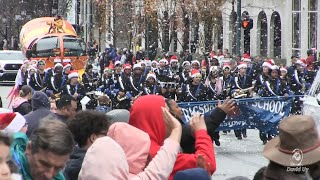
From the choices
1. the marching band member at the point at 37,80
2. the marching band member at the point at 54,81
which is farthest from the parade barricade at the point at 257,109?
the marching band member at the point at 37,80

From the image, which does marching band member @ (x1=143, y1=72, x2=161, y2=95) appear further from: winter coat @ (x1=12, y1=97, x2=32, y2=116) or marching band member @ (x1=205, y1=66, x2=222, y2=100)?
winter coat @ (x1=12, y1=97, x2=32, y2=116)

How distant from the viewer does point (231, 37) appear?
5362 cm

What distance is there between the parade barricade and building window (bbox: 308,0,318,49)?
987 inches

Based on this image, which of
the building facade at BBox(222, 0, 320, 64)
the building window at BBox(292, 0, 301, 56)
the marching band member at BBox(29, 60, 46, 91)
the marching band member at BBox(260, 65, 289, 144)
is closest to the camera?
the marching band member at BBox(260, 65, 289, 144)

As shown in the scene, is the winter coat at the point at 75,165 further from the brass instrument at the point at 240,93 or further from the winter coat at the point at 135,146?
the brass instrument at the point at 240,93

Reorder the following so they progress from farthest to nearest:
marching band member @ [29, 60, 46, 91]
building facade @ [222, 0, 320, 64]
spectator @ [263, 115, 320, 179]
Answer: building facade @ [222, 0, 320, 64]
marching band member @ [29, 60, 46, 91]
spectator @ [263, 115, 320, 179]

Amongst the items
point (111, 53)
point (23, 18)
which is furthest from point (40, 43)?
point (23, 18)

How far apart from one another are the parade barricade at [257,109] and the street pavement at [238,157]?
0.58 m

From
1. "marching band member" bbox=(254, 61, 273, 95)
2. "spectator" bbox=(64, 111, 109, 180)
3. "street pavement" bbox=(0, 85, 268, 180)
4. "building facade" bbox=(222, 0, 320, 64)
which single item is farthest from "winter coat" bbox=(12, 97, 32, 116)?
"building facade" bbox=(222, 0, 320, 64)

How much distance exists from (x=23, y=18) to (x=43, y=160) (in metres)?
75.0

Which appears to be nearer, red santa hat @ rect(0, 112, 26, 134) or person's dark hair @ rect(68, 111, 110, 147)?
red santa hat @ rect(0, 112, 26, 134)

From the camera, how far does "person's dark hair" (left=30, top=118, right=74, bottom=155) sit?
505 cm

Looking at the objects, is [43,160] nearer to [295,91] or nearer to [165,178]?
[165,178]

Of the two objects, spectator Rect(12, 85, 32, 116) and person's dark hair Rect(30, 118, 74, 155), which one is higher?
person's dark hair Rect(30, 118, 74, 155)
